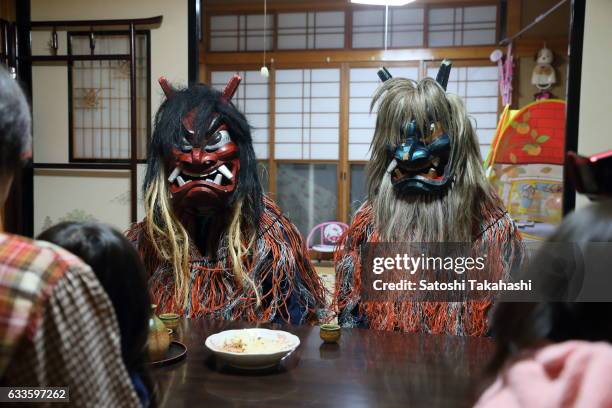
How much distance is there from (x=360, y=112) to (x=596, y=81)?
2961 mm

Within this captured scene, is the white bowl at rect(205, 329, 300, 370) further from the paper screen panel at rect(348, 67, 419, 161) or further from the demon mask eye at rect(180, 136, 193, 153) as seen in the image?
the paper screen panel at rect(348, 67, 419, 161)

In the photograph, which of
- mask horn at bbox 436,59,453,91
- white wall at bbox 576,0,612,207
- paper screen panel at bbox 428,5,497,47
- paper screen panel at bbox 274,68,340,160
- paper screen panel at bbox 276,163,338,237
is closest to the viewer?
mask horn at bbox 436,59,453,91

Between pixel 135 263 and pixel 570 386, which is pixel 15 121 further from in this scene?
pixel 570 386

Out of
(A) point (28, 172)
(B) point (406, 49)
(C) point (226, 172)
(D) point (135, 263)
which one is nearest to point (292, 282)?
(C) point (226, 172)

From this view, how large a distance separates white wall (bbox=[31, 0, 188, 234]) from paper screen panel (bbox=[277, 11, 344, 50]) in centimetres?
262

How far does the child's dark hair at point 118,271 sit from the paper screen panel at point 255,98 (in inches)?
181

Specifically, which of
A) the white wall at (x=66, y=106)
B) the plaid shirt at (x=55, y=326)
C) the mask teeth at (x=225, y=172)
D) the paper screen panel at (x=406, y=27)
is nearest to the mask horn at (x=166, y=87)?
the mask teeth at (x=225, y=172)

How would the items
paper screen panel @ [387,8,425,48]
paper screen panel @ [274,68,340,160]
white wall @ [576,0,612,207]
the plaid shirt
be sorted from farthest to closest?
paper screen panel @ [274,68,340,160], paper screen panel @ [387,8,425,48], white wall @ [576,0,612,207], the plaid shirt

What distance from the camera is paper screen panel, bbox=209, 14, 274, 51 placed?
5164 mm

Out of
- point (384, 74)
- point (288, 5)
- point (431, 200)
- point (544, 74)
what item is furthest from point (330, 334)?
point (288, 5)

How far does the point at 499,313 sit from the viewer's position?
704 mm

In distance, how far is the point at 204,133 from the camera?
1.96 meters

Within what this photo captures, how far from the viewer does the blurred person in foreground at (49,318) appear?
1.76 ft

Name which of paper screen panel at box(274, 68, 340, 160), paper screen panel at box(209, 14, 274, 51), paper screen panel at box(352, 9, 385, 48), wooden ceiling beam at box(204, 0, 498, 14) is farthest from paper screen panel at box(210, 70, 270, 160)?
paper screen panel at box(352, 9, 385, 48)
